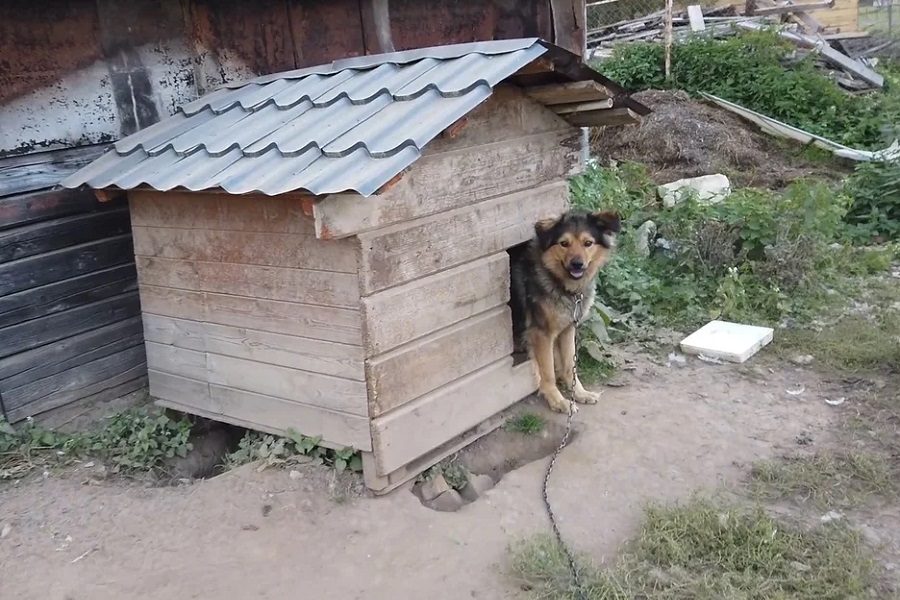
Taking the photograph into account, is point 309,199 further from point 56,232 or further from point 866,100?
point 866,100

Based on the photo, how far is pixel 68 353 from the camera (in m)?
4.20

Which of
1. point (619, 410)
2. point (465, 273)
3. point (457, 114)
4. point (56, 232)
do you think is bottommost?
point (619, 410)

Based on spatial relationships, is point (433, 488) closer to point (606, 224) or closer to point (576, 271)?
point (576, 271)

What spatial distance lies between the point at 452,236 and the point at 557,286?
97cm

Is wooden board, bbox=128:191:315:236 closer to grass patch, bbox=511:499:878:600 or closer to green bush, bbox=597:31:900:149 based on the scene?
grass patch, bbox=511:499:878:600

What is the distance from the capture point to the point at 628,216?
7605 mm

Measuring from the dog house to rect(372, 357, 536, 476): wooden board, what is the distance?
0.04 feet

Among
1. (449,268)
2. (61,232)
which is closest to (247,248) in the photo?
(449,268)

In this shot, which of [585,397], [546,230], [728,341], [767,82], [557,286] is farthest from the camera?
[767,82]

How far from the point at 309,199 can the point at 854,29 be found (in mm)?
16557

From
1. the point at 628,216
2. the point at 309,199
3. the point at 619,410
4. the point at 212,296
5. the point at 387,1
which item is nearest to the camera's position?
the point at 309,199

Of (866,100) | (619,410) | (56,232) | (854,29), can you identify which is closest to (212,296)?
(56,232)

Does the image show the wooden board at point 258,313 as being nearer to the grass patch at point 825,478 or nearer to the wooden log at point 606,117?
the wooden log at point 606,117

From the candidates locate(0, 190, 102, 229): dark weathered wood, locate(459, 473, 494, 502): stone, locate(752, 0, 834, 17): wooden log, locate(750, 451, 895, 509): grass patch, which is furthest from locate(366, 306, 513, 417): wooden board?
locate(752, 0, 834, 17): wooden log
